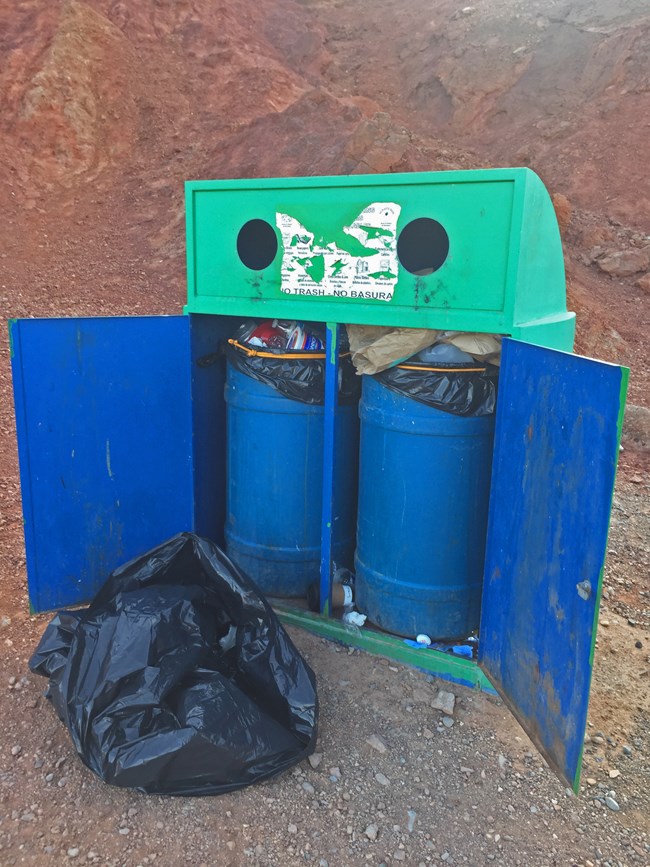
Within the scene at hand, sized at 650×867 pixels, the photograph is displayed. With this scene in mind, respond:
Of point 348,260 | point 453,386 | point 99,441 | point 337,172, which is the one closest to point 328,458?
point 453,386

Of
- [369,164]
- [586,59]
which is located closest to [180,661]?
[369,164]

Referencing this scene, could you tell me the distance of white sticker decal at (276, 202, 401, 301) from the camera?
2.44 meters

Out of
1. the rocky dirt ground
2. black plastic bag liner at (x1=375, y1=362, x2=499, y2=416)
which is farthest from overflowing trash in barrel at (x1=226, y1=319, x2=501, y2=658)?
the rocky dirt ground

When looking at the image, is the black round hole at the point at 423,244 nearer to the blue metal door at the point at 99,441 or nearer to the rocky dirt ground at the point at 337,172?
the blue metal door at the point at 99,441

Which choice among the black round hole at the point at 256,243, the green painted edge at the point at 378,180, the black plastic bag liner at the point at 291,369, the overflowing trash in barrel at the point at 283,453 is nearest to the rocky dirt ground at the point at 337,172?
the overflowing trash in barrel at the point at 283,453

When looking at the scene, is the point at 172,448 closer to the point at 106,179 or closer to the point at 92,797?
the point at 92,797

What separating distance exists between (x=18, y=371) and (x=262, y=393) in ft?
2.93

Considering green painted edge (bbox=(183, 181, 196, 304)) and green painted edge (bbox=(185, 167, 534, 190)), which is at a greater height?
green painted edge (bbox=(185, 167, 534, 190))

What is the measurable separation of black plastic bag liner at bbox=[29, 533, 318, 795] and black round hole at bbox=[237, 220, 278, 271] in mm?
1276

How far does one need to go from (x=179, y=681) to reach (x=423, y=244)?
1.98 metres

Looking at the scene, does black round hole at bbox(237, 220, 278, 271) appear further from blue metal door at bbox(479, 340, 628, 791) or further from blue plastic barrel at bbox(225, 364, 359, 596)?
blue metal door at bbox(479, 340, 628, 791)

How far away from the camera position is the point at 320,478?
9.48 feet

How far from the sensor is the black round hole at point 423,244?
117 inches

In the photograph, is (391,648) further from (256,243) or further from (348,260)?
(256,243)
